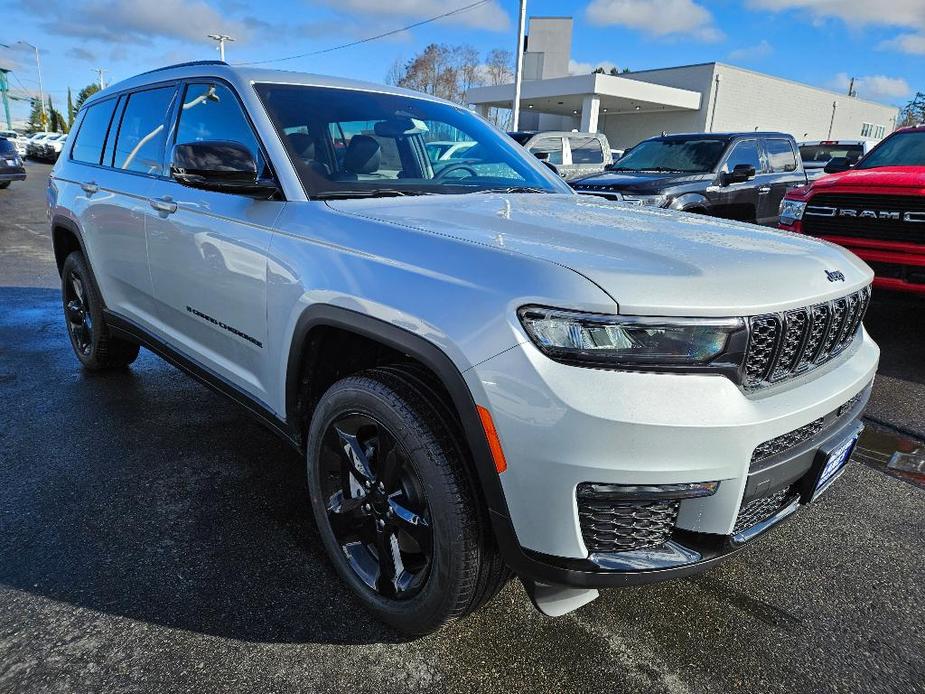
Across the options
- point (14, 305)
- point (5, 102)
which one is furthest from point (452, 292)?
point (5, 102)

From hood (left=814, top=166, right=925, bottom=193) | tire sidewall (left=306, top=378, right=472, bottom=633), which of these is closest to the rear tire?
tire sidewall (left=306, top=378, right=472, bottom=633)

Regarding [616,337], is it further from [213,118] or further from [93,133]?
[93,133]

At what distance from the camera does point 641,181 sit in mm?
8094

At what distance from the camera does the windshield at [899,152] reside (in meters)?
6.37

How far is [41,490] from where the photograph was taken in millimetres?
2971

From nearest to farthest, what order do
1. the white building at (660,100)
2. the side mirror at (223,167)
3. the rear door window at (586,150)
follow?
the side mirror at (223,167), the rear door window at (586,150), the white building at (660,100)

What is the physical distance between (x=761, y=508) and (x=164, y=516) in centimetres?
232

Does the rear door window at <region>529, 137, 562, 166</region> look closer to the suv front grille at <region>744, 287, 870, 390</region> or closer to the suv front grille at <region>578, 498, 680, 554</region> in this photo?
the suv front grille at <region>744, 287, 870, 390</region>

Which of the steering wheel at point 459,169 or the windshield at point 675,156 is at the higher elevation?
the windshield at point 675,156

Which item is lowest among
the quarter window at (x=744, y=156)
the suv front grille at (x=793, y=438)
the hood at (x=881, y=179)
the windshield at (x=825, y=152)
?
the suv front grille at (x=793, y=438)

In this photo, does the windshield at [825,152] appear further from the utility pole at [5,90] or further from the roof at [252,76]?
the utility pole at [5,90]

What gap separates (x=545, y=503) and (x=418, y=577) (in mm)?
643

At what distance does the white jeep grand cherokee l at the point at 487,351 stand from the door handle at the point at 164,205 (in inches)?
0.5

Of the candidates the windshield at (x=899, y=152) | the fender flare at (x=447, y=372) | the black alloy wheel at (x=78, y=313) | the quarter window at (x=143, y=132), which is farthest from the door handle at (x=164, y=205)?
the windshield at (x=899, y=152)
